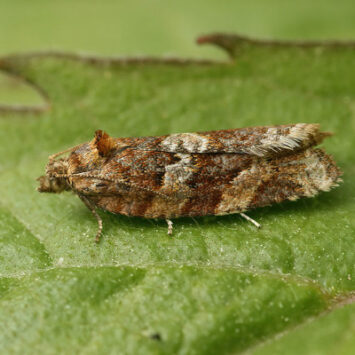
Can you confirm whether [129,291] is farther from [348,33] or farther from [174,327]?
[348,33]

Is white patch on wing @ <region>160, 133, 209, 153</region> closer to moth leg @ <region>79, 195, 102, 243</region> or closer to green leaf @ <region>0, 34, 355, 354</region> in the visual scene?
green leaf @ <region>0, 34, 355, 354</region>

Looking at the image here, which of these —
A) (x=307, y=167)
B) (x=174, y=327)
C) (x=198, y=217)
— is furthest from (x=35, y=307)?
(x=307, y=167)

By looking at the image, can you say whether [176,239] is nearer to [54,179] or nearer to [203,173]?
[203,173]

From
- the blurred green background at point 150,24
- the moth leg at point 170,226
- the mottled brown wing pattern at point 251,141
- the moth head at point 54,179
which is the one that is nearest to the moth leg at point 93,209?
the moth head at point 54,179

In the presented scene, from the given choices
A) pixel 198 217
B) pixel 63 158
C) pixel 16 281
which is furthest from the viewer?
pixel 63 158

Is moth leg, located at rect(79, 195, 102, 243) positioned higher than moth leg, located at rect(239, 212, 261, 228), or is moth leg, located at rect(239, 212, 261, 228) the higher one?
moth leg, located at rect(239, 212, 261, 228)

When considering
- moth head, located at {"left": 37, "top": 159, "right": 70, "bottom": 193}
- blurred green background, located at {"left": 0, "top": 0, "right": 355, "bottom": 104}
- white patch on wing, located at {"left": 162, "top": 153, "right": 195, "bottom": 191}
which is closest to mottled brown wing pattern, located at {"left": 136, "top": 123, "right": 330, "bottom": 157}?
white patch on wing, located at {"left": 162, "top": 153, "right": 195, "bottom": 191}
